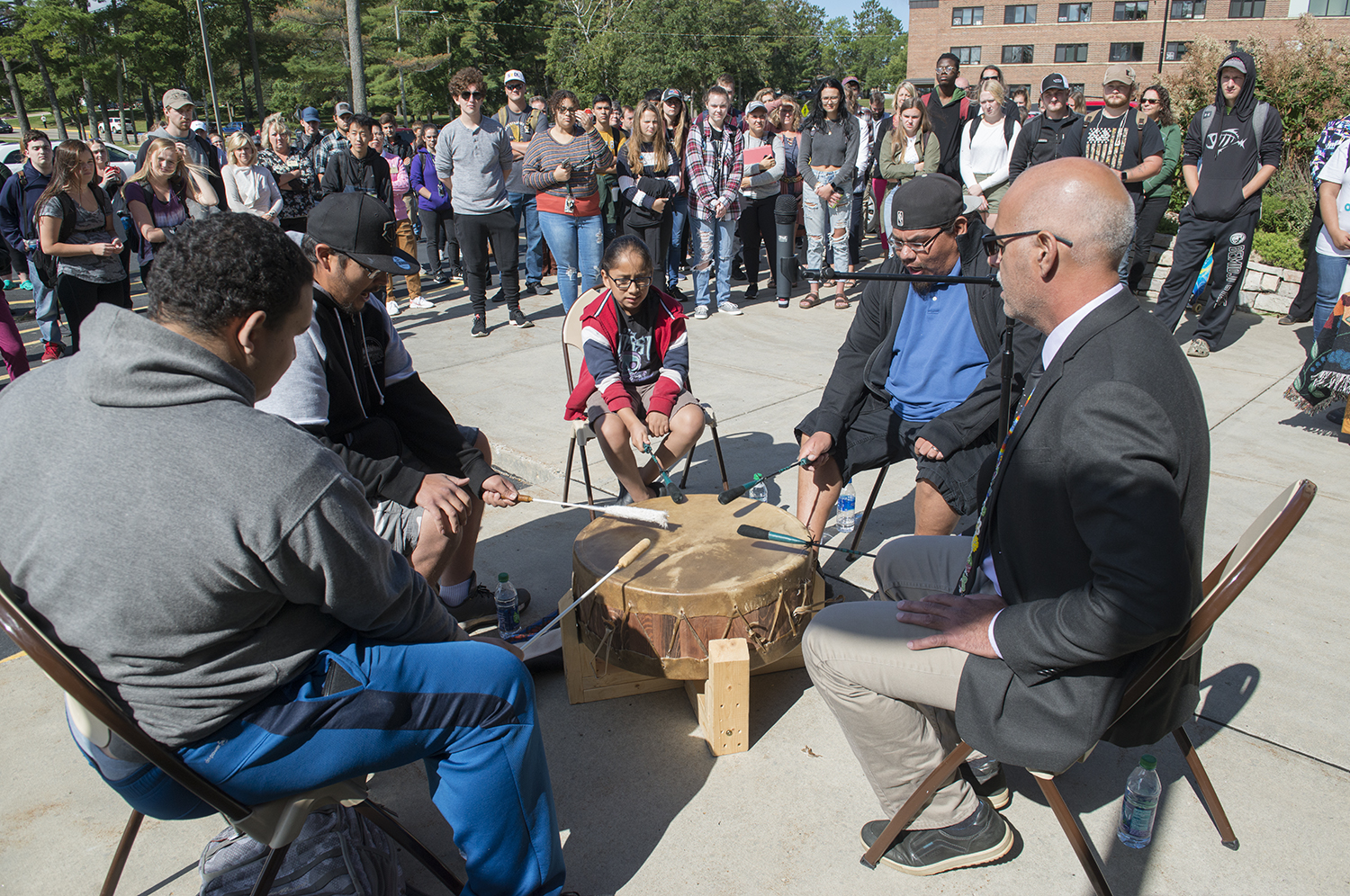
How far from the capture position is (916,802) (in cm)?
209

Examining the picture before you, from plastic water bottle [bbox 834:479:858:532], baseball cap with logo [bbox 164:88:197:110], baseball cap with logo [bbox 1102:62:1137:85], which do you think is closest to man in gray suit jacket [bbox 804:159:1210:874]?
plastic water bottle [bbox 834:479:858:532]

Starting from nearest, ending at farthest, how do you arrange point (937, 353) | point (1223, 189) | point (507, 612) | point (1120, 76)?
point (507, 612) < point (937, 353) < point (1223, 189) < point (1120, 76)

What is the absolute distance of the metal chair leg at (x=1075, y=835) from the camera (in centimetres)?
192

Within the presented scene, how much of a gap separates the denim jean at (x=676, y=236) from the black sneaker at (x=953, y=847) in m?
6.82

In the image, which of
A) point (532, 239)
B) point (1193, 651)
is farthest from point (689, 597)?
point (532, 239)

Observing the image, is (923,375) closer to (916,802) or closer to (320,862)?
(916,802)

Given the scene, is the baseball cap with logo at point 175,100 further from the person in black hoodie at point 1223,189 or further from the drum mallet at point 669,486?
the person in black hoodie at point 1223,189

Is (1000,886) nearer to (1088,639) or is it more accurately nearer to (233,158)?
(1088,639)

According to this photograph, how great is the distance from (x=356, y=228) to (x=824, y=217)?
6204 mm

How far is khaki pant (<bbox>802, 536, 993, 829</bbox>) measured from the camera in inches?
77.8

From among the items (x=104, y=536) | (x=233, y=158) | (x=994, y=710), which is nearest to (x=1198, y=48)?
(x=233, y=158)

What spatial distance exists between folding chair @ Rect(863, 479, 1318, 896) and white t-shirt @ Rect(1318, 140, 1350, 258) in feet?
15.3

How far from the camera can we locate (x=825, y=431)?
3.44 metres

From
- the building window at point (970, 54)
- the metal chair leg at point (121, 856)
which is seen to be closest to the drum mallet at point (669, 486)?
the metal chair leg at point (121, 856)
